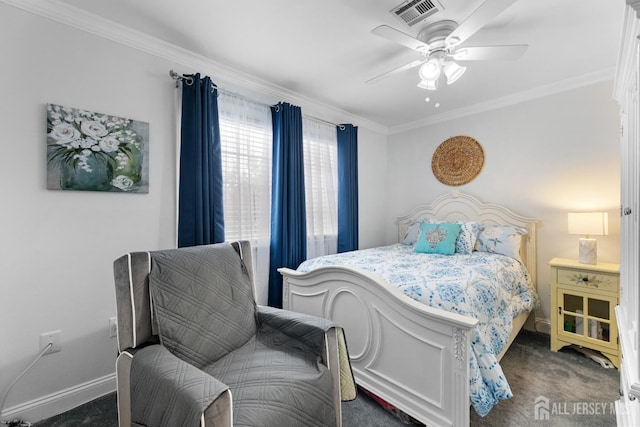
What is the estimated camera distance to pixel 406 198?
4.03 m

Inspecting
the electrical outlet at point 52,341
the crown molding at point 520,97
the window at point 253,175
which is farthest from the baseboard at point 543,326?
the electrical outlet at point 52,341

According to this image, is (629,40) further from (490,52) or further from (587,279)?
(587,279)

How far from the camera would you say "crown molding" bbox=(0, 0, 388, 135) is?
1.66 meters

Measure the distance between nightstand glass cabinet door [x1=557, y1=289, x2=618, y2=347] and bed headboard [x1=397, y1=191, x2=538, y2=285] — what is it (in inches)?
18.9

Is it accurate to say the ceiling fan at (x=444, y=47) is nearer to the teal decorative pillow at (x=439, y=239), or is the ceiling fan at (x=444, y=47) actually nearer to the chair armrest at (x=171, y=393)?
the teal decorative pillow at (x=439, y=239)

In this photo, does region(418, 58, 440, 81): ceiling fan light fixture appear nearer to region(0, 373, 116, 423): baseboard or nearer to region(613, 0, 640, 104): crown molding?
region(613, 0, 640, 104): crown molding

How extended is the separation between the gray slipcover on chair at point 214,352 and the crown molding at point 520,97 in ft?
10.3

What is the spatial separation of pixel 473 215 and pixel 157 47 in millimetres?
3474

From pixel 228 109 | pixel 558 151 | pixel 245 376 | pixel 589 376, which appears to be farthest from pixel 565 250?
pixel 228 109

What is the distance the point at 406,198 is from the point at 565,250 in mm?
1817

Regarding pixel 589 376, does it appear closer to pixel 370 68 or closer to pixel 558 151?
pixel 558 151

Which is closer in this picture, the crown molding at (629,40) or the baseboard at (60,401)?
the crown molding at (629,40)

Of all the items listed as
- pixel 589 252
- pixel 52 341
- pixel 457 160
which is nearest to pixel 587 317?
pixel 589 252

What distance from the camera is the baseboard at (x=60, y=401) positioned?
1562 mm
